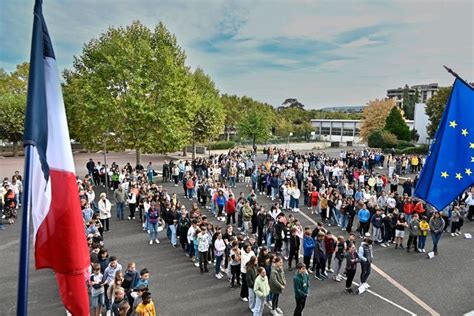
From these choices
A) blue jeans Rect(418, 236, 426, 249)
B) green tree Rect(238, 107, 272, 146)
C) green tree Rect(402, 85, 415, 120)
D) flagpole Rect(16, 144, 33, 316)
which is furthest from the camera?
green tree Rect(402, 85, 415, 120)

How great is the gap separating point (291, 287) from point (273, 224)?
8.73ft

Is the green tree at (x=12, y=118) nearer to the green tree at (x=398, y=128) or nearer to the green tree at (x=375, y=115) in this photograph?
the green tree at (x=398, y=128)

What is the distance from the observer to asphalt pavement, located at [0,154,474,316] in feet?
34.9

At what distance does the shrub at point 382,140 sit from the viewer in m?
52.2

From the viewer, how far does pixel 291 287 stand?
39.1 ft

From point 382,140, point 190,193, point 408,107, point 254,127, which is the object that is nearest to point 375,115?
point 382,140

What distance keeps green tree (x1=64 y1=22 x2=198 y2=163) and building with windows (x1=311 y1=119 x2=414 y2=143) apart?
56.9m

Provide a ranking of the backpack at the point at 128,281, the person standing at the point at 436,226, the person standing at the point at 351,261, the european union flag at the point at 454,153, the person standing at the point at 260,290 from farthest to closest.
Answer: the person standing at the point at 436,226
the person standing at the point at 351,261
the person standing at the point at 260,290
the backpack at the point at 128,281
the european union flag at the point at 454,153

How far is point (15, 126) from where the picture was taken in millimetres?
40500

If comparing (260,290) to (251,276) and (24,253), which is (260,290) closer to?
(251,276)

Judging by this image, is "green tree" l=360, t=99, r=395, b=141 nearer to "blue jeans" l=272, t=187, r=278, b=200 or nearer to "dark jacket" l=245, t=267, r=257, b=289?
"blue jeans" l=272, t=187, r=278, b=200

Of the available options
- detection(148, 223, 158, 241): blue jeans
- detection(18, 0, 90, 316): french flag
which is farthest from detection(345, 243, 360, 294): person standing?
detection(18, 0, 90, 316): french flag

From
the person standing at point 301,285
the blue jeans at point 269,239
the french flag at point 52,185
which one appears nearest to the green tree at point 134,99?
the blue jeans at point 269,239

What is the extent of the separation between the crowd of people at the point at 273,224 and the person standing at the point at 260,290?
0.02m
